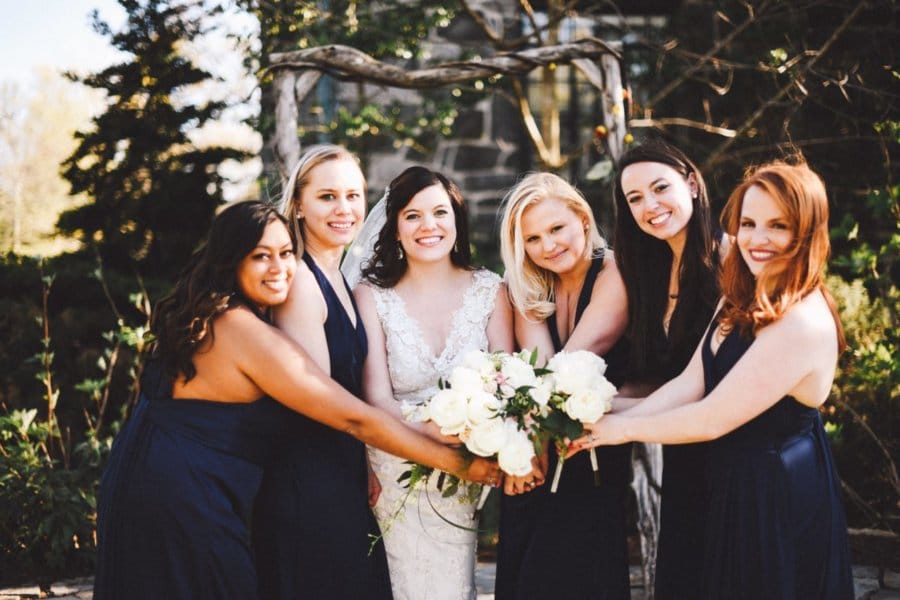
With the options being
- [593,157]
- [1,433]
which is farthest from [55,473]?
[593,157]

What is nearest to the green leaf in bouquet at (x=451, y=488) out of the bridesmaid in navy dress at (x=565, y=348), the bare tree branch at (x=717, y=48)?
the bridesmaid in navy dress at (x=565, y=348)

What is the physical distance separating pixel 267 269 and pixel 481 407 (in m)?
0.89

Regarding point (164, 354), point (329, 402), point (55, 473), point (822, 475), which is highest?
point (164, 354)

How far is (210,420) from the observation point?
2.88 m

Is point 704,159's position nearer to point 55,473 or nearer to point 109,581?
point 55,473

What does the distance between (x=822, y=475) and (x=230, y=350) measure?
197cm

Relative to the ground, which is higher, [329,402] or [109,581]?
[329,402]

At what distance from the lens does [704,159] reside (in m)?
7.53

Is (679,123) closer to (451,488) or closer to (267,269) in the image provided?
(451,488)

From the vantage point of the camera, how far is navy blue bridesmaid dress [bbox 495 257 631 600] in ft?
10.8

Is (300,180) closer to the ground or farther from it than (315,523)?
farther from it

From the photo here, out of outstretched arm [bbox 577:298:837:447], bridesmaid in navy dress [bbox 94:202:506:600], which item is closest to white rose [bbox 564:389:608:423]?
outstretched arm [bbox 577:298:837:447]

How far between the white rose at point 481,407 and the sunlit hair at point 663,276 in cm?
73

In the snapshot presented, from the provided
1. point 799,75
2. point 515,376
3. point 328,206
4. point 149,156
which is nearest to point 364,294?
point 328,206
